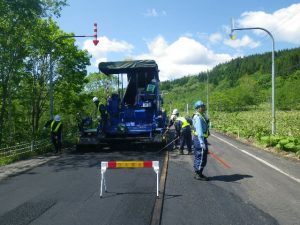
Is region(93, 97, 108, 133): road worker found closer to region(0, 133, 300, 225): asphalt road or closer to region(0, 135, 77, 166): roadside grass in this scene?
region(0, 135, 77, 166): roadside grass

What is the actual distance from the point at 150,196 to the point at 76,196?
59.2 inches

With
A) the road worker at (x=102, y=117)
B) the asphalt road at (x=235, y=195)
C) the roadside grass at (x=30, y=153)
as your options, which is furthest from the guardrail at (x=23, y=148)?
the asphalt road at (x=235, y=195)

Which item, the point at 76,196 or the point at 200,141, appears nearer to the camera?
the point at 76,196

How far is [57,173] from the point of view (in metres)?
11.1

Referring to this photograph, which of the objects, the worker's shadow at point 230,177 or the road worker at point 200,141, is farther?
the worker's shadow at point 230,177

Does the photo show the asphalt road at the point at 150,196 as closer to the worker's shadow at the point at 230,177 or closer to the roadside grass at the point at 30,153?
the worker's shadow at the point at 230,177

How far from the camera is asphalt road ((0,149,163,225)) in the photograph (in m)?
6.38

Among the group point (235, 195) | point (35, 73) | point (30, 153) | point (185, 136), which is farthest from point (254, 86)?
point (235, 195)

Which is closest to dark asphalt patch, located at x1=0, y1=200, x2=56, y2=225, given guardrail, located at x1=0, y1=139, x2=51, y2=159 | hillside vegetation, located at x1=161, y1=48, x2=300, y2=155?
guardrail, located at x1=0, y1=139, x2=51, y2=159

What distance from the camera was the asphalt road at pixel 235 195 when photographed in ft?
20.7

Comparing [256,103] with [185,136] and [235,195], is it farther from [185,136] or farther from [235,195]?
[235,195]

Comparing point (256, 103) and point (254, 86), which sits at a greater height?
point (254, 86)

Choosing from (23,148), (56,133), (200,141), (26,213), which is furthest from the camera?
(56,133)

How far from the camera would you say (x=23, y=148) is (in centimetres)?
1522
